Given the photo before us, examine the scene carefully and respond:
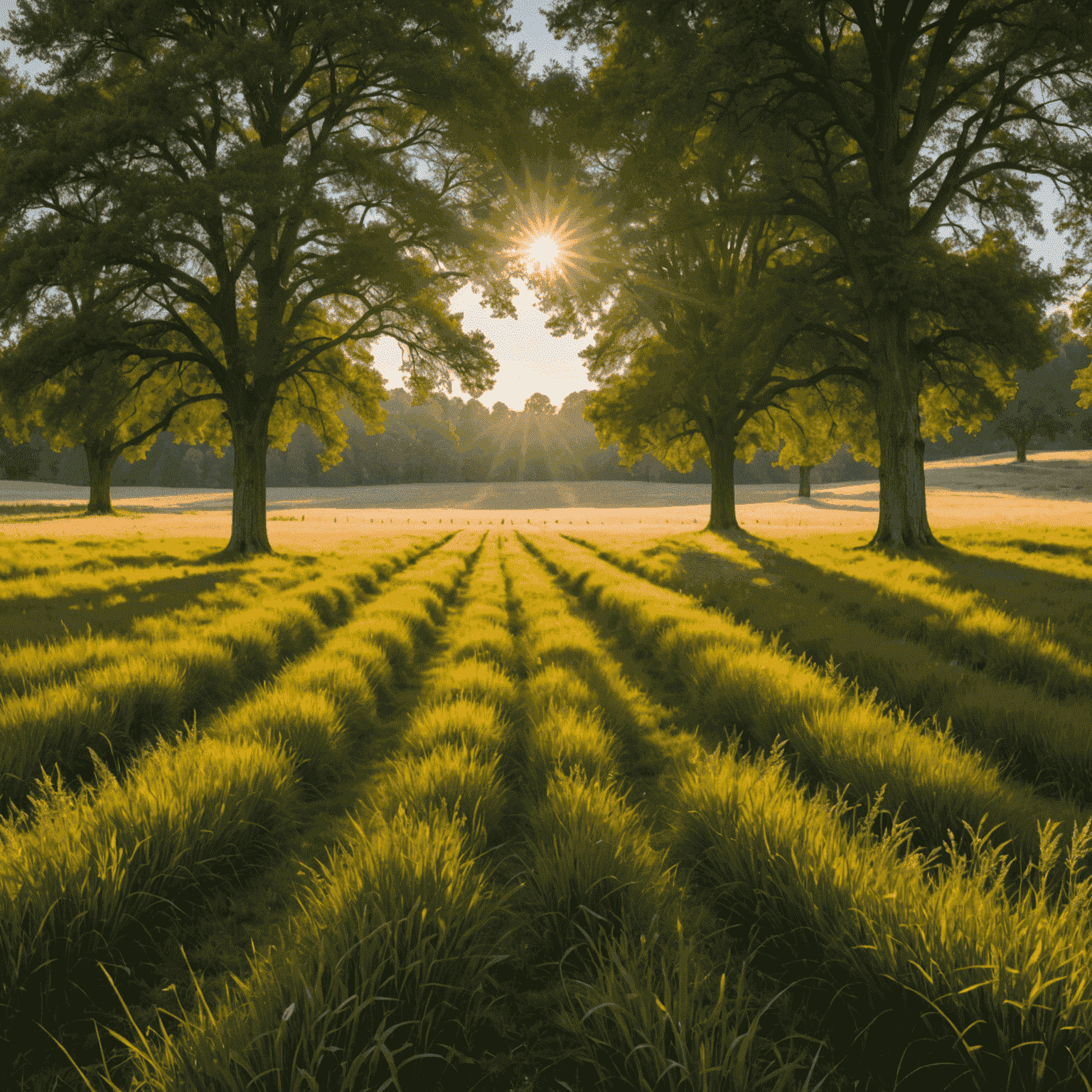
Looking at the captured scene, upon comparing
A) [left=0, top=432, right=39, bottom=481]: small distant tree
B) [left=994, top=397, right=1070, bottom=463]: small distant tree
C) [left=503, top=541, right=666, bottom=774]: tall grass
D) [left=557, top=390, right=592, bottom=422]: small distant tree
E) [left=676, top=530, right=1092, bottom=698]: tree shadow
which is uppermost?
[left=557, top=390, right=592, bottom=422]: small distant tree

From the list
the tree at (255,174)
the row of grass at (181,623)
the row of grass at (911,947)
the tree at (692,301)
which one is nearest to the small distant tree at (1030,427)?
the tree at (692,301)

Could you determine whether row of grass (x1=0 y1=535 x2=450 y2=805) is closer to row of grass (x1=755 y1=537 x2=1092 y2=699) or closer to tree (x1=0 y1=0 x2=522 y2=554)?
row of grass (x1=755 y1=537 x2=1092 y2=699)

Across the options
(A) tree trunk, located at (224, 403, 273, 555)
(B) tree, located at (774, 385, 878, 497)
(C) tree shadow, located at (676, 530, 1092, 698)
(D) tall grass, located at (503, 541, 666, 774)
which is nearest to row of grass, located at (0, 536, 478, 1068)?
(D) tall grass, located at (503, 541, 666, 774)

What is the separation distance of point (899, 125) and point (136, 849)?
18.5 metres

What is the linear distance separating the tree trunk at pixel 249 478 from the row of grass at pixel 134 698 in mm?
9446

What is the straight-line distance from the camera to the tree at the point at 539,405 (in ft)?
413

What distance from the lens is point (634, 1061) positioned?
1.24 metres

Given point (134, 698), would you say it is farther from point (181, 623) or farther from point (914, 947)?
point (914, 947)

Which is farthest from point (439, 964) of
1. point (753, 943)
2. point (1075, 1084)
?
point (1075, 1084)

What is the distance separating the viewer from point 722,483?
69.9 ft

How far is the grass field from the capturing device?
1312 millimetres

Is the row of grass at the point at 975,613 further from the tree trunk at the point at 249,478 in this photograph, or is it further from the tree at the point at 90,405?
the tree at the point at 90,405

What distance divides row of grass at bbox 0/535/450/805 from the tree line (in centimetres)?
844

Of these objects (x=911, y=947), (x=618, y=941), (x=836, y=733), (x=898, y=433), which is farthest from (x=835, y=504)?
(x=618, y=941)
